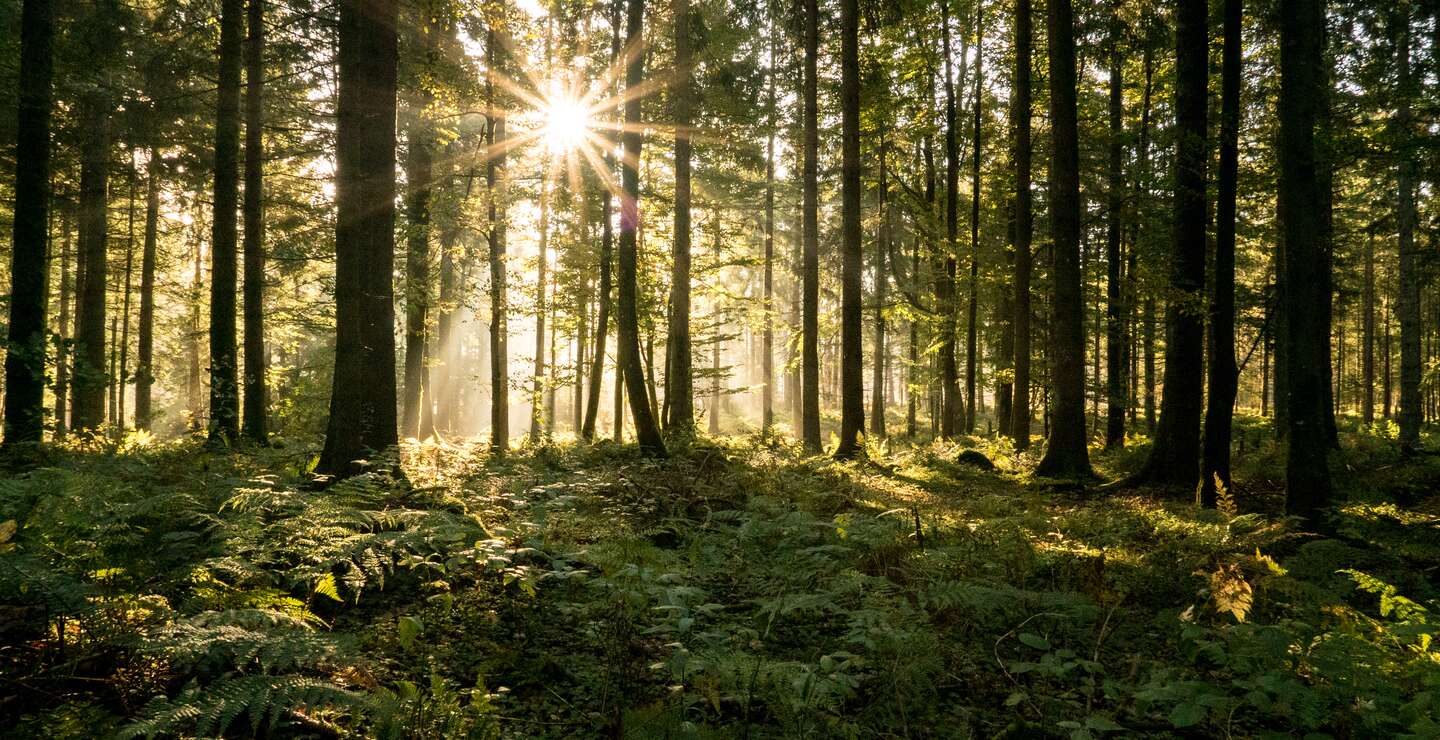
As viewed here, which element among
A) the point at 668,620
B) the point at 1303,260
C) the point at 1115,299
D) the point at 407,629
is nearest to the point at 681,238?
the point at 1115,299

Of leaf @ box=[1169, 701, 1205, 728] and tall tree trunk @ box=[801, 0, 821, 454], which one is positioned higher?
tall tree trunk @ box=[801, 0, 821, 454]

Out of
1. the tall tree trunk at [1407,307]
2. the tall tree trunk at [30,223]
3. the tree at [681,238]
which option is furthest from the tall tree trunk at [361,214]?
the tall tree trunk at [1407,307]

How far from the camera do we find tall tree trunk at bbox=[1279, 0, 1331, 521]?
→ 24.3 ft

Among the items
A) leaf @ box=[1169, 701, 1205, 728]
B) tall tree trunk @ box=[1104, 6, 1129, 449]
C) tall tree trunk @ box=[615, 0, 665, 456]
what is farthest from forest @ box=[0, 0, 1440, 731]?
tall tree trunk @ box=[1104, 6, 1129, 449]

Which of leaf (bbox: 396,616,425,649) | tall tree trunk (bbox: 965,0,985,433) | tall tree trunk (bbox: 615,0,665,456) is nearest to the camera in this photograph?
leaf (bbox: 396,616,425,649)

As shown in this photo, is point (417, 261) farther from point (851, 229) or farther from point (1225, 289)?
point (1225, 289)

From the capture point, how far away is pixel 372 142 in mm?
7312

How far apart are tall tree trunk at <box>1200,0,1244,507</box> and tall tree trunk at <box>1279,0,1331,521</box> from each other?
1.28 meters

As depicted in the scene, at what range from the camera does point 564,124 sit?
1639 centimetres

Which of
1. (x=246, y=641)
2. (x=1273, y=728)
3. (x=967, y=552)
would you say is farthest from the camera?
(x=967, y=552)

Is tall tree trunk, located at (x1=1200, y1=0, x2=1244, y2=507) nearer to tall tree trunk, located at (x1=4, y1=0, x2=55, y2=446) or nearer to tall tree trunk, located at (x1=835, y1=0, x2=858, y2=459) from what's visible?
tall tree trunk, located at (x1=835, y1=0, x2=858, y2=459)

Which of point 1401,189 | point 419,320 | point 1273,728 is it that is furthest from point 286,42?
Answer: point 1401,189

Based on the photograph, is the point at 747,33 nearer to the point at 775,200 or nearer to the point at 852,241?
the point at 852,241

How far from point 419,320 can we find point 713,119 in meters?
9.73
